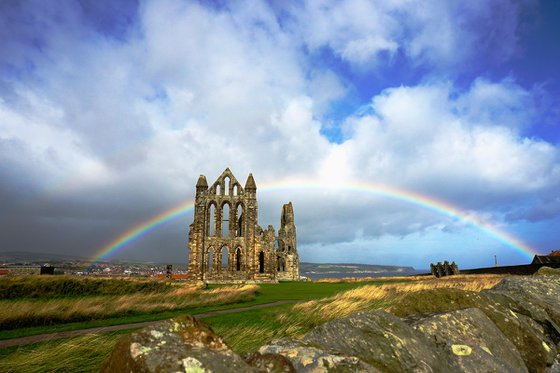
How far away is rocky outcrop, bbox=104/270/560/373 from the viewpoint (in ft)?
7.62

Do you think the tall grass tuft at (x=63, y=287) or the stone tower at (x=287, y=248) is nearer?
the tall grass tuft at (x=63, y=287)

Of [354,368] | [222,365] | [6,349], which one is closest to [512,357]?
[354,368]

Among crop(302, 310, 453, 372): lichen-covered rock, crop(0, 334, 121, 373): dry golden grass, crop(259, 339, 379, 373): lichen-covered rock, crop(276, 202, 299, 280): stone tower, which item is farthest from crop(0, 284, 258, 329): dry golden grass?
crop(276, 202, 299, 280): stone tower

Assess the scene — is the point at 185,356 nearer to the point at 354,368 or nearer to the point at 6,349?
the point at 354,368

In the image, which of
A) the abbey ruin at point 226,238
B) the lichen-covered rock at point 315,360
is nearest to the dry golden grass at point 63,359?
the lichen-covered rock at point 315,360

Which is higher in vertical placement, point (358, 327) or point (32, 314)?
point (358, 327)

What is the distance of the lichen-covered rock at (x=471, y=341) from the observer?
355cm

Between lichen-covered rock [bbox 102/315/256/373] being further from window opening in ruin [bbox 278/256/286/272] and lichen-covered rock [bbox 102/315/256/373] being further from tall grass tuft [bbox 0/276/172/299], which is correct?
window opening in ruin [bbox 278/256/286/272]

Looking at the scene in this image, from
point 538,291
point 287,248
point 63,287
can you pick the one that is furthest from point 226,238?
point 538,291

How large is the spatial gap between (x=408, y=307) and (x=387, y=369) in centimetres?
224

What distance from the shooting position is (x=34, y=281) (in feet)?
68.2

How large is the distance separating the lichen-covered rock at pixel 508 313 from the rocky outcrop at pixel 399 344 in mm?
13

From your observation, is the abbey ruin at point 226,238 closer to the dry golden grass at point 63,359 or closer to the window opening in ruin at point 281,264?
the window opening in ruin at point 281,264

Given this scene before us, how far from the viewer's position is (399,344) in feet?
10.9
